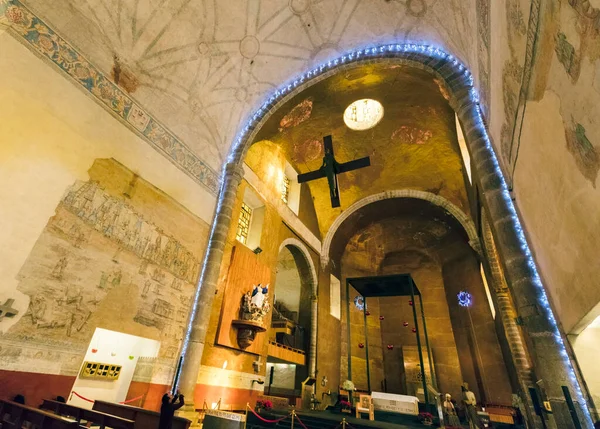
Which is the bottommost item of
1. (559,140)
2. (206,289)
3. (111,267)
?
(111,267)

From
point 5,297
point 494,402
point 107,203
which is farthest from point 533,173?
point 494,402

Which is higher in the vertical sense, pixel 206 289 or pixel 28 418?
pixel 206 289

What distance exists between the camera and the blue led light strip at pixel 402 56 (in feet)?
13.2

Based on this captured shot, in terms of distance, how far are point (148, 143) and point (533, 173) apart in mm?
6827

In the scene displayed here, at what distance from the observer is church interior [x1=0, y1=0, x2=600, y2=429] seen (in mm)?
3369

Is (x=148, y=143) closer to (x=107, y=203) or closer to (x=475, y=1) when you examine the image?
(x=107, y=203)

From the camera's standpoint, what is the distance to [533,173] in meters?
3.57

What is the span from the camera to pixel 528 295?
4.30m

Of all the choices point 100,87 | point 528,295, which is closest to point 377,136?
point 528,295

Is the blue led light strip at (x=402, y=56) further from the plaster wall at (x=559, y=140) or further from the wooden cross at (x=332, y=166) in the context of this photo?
the wooden cross at (x=332, y=166)

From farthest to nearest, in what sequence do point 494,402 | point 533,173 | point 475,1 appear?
point 494,402 < point 475,1 < point 533,173

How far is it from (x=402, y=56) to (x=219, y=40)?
16.7 ft

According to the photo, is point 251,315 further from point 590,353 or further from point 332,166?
point 590,353

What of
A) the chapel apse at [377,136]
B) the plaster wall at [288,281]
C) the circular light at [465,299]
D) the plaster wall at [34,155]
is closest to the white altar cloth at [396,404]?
the plaster wall at [288,281]
